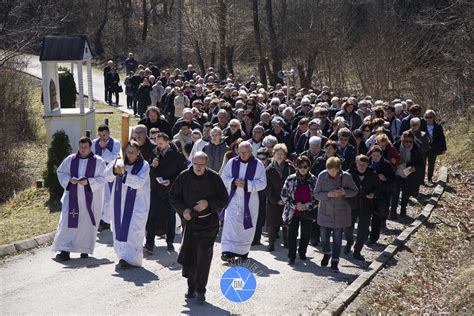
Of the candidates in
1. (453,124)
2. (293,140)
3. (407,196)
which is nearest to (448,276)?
(407,196)

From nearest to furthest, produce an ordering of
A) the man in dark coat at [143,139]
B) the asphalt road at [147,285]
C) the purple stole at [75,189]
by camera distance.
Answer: the asphalt road at [147,285]
the purple stole at [75,189]
the man in dark coat at [143,139]

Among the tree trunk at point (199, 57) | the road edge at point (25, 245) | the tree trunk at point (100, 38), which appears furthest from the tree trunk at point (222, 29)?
the road edge at point (25, 245)

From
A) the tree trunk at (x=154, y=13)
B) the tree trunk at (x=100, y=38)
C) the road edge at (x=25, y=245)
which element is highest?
the tree trunk at (x=154, y=13)

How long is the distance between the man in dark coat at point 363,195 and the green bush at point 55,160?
6580 mm

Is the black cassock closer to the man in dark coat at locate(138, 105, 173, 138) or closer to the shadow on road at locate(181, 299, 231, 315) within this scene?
the shadow on road at locate(181, 299, 231, 315)

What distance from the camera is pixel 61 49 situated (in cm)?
1845

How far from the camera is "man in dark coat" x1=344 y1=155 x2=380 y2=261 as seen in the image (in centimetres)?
1180

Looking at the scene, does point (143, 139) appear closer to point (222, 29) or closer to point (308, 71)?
point (308, 71)

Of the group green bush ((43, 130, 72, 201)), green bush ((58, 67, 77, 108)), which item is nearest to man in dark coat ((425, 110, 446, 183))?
green bush ((43, 130, 72, 201))
